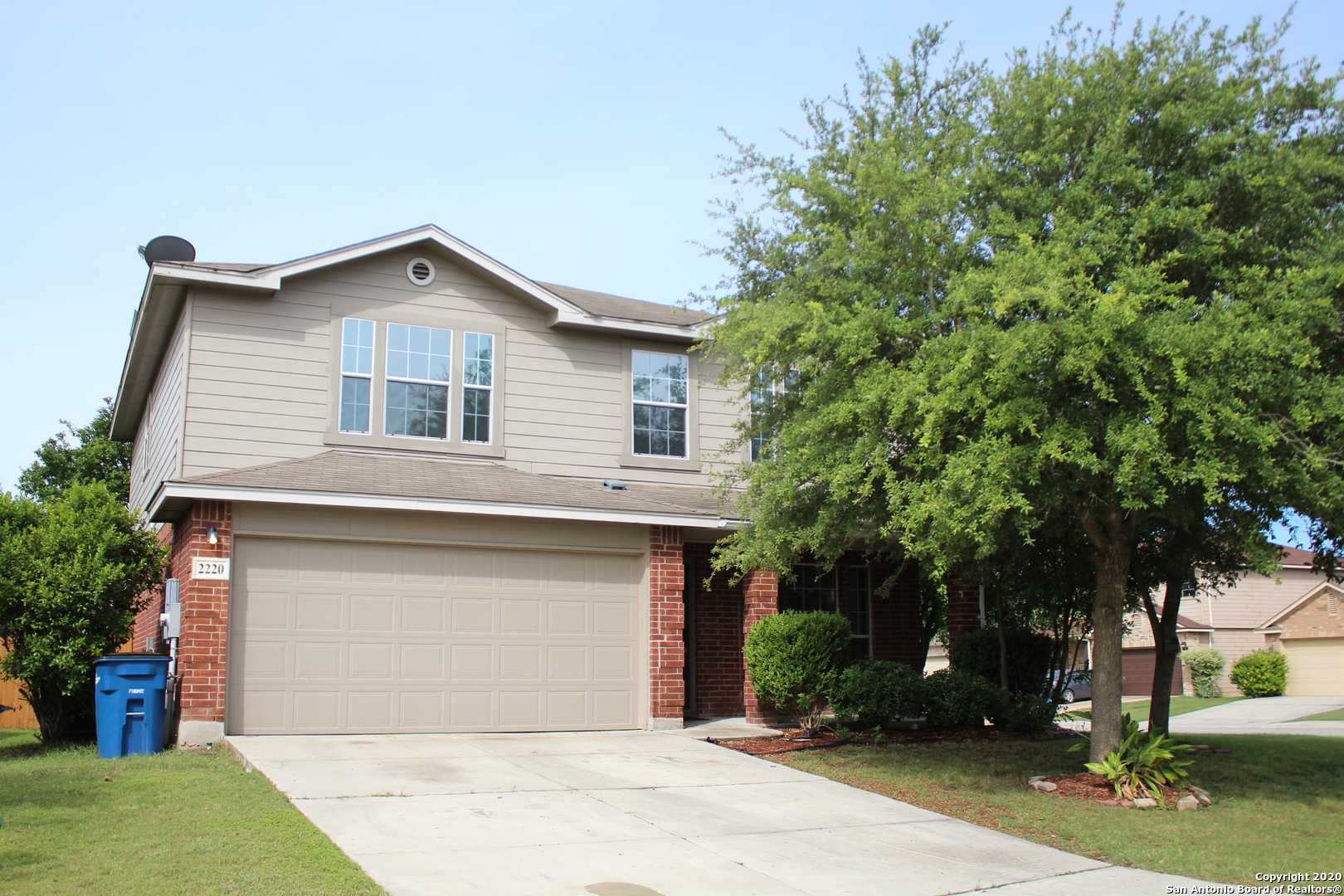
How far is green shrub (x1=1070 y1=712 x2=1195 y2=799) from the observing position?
10.0 metres

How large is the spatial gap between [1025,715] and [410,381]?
956 cm

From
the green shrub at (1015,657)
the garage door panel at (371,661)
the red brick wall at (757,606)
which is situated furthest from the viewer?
the green shrub at (1015,657)

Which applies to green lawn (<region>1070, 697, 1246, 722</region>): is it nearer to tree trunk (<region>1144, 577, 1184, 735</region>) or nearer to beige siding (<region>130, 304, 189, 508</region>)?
tree trunk (<region>1144, 577, 1184, 735</region>)

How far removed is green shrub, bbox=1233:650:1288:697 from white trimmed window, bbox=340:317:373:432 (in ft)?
96.7

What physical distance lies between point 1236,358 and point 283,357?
36.0ft

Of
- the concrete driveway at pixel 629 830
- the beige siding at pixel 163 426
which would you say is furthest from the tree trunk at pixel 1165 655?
the beige siding at pixel 163 426

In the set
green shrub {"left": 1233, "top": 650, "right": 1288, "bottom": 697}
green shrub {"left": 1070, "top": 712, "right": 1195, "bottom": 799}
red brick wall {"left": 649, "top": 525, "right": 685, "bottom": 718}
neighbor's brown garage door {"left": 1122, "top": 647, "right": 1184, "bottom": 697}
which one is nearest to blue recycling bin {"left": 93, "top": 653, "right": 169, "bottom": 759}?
red brick wall {"left": 649, "top": 525, "right": 685, "bottom": 718}

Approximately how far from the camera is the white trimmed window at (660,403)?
15.9 m

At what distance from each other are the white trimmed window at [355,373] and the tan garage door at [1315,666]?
31.0 metres

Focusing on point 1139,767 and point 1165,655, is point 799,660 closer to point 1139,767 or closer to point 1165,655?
point 1165,655

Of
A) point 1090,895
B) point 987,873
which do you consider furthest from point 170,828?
point 1090,895

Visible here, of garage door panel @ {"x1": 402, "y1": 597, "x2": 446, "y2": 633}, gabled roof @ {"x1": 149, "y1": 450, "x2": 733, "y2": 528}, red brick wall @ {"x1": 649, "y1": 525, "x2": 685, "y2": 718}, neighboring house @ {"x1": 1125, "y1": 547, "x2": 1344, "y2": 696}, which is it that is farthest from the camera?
neighboring house @ {"x1": 1125, "y1": 547, "x2": 1344, "y2": 696}

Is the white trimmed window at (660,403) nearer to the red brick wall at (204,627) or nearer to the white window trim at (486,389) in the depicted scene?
the white window trim at (486,389)

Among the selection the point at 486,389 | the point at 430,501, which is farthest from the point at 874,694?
the point at 486,389
